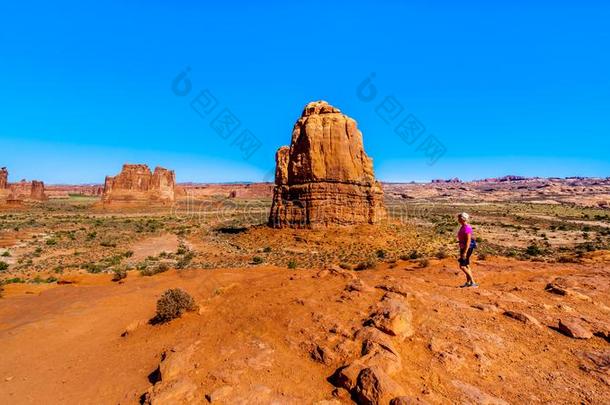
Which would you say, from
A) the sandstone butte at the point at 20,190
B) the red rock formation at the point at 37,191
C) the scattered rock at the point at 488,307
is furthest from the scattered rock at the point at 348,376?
the red rock formation at the point at 37,191

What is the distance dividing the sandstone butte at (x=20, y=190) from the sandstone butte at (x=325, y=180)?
231 ft

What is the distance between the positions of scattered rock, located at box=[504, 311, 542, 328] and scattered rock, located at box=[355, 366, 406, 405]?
3490 mm

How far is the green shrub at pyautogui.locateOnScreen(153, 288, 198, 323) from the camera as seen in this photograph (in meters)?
8.01

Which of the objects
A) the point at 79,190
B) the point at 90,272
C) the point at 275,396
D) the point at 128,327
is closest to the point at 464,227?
the point at 275,396

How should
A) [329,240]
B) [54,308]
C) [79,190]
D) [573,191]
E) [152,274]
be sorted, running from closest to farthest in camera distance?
[54,308]
[152,274]
[329,240]
[573,191]
[79,190]

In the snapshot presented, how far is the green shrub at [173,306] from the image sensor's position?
8.01 meters

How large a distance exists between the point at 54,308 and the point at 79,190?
7684 inches

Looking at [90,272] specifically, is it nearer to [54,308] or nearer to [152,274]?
[152,274]

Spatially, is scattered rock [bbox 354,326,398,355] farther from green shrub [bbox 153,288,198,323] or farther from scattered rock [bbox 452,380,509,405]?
green shrub [bbox 153,288,198,323]

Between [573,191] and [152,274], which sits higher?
[573,191]

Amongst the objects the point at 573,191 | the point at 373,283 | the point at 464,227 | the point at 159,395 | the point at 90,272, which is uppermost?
the point at 573,191

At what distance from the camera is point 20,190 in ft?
327

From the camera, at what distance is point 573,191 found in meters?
128

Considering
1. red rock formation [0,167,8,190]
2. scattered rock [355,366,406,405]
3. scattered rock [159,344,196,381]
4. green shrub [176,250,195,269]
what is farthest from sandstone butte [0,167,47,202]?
scattered rock [355,366,406,405]
